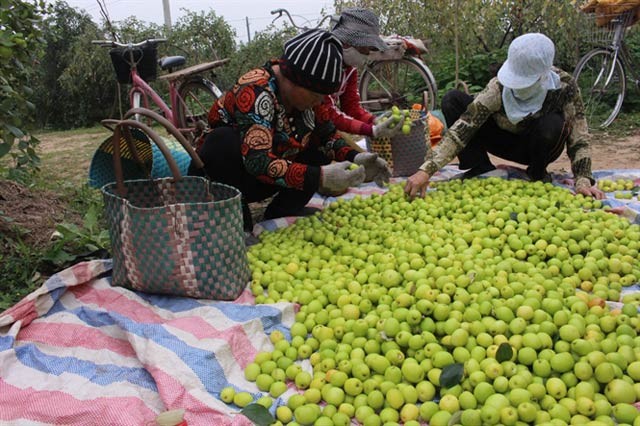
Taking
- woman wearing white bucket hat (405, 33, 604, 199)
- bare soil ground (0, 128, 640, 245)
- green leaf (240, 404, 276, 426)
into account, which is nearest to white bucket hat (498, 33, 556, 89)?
woman wearing white bucket hat (405, 33, 604, 199)

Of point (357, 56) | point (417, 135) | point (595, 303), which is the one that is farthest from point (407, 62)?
point (595, 303)

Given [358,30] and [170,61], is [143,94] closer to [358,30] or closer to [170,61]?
[170,61]

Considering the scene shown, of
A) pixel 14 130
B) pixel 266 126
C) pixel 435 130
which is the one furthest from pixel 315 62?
pixel 435 130

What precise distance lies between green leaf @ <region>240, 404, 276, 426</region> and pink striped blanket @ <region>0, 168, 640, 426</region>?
28 millimetres

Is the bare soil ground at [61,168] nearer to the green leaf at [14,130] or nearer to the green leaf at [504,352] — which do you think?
the green leaf at [14,130]

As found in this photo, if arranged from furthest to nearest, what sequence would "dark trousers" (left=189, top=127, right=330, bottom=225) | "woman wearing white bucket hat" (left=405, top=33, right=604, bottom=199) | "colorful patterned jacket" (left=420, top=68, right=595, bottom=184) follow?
"colorful patterned jacket" (left=420, top=68, right=595, bottom=184)
"woman wearing white bucket hat" (left=405, top=33, right=604, bottom=199)
"dark trousers" (left=189, top=127, right=330, bottom=225)

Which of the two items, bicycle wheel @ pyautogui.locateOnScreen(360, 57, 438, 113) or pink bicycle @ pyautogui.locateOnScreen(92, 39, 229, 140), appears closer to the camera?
pink bicycle @ pyautogui.locateOnScreen(92, 39, 229, 140)

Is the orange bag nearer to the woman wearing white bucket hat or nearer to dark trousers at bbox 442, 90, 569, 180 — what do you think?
dark trousers at bbox 442, 90, 569, 180

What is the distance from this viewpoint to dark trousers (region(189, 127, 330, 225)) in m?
3.23

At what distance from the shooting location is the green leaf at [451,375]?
6.17ft

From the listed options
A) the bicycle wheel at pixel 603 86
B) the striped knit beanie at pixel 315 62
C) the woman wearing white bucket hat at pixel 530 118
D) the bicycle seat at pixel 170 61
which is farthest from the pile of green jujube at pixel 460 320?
the bicycle wheel at pixel 603 86

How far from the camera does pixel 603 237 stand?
9.07 feet

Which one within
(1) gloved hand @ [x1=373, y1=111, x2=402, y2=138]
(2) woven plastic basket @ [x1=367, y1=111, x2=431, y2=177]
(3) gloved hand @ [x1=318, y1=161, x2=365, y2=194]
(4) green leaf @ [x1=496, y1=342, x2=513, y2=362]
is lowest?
(4) green leaf @ [x1=496, y1=342, x2=513, y2=362]

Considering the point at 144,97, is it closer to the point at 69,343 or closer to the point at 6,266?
the point at 6,266
